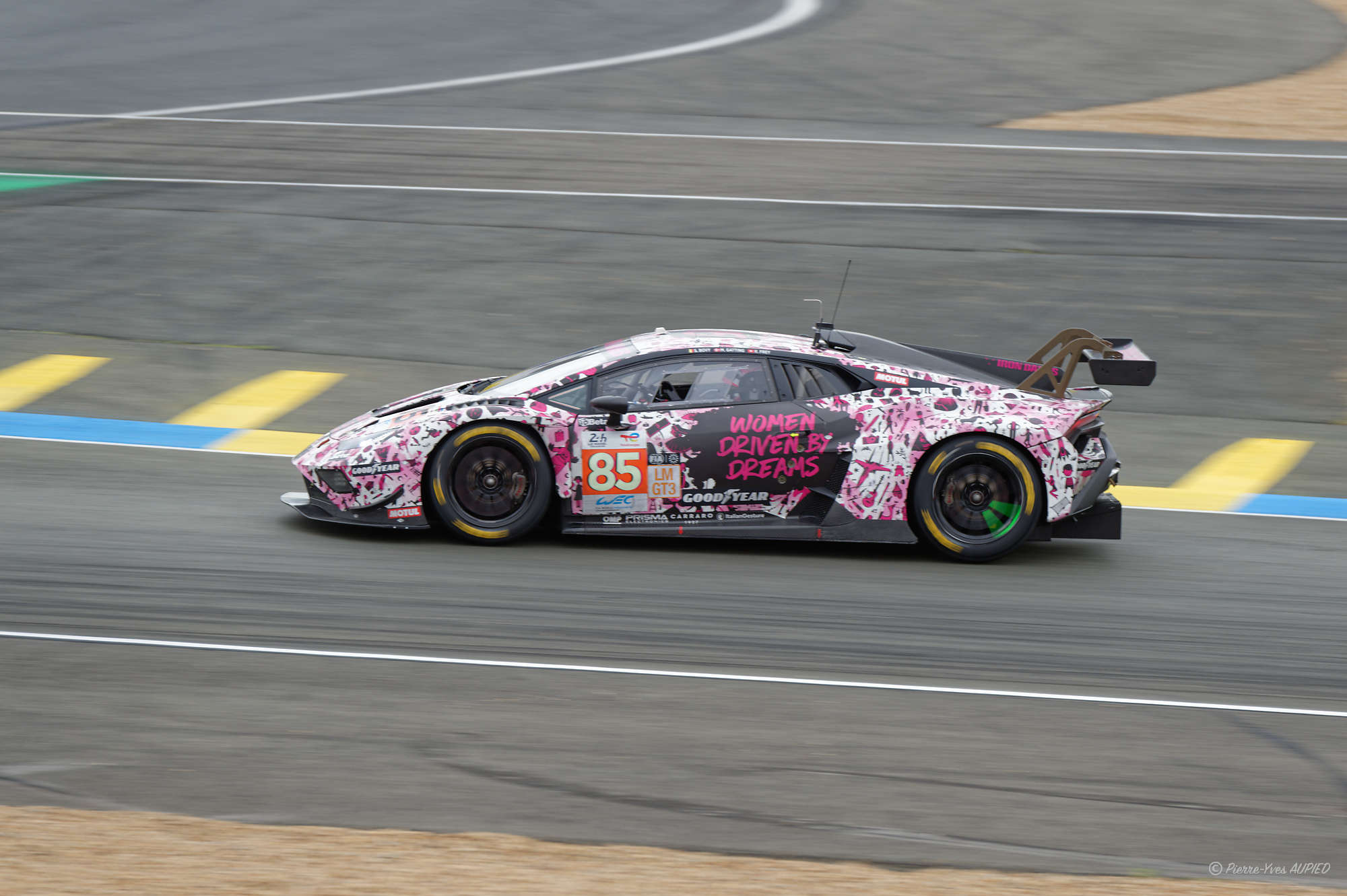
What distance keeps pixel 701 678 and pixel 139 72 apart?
2305cm

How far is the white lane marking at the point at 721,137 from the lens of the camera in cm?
2181

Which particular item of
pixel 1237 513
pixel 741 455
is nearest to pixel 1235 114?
pixel 1237 513

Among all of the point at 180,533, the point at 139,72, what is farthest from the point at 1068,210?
the point at 139,72

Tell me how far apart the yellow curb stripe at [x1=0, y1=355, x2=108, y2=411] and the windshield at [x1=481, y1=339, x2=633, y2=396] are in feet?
18.1

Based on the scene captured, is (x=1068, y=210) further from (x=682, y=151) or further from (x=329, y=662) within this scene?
(x=329, y=662)

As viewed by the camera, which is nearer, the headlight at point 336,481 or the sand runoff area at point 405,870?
→ the sand runoff area at point 405,870

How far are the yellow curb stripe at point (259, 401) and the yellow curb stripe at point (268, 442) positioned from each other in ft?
0.69

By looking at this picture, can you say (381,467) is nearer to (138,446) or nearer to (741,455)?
(741,455)

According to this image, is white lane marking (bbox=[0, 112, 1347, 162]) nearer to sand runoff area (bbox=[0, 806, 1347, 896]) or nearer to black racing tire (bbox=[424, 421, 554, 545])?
black racing tire (bbox=[424, 421, 554, 545])

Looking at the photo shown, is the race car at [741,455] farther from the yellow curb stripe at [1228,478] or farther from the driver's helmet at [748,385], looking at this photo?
the yellow curb stripe at [1228,478]

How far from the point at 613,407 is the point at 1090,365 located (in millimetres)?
2929

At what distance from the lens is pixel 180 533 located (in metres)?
9.45

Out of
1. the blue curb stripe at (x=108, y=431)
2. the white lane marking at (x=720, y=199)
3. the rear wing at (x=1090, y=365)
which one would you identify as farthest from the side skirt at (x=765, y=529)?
the white lane marking at (x=720, y=199)

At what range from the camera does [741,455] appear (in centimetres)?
902
